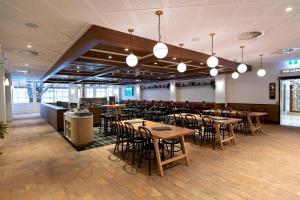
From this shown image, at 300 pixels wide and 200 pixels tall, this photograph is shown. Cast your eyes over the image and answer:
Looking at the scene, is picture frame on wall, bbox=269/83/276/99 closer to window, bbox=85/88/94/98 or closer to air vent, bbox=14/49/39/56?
air vent, bbox=14/49/39/56

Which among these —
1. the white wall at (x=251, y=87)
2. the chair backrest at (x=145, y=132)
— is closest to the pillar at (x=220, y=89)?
the white wall at (x=251, y=87)

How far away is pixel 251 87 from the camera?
29.1ft

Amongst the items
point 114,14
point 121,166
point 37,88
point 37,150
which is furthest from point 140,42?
point 37,88

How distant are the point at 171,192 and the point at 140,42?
3352mm

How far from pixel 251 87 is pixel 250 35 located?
18.1ft

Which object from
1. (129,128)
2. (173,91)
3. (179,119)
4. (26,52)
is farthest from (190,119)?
(173,91)

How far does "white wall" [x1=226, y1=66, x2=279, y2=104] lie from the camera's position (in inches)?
324

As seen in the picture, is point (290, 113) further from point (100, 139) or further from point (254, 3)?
point (100, 139)

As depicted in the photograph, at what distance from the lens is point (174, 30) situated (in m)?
3.79

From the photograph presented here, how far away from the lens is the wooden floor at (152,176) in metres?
2.55

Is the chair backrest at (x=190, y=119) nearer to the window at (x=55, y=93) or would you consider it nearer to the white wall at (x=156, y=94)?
the white wall at (x=156, y=94)

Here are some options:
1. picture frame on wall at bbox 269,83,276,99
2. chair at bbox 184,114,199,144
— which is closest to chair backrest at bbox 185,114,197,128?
chair at bbox 184,114,199,144

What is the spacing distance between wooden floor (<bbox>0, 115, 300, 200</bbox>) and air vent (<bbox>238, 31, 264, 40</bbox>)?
9.82 ft

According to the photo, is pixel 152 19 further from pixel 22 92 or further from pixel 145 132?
pixel 22 92
